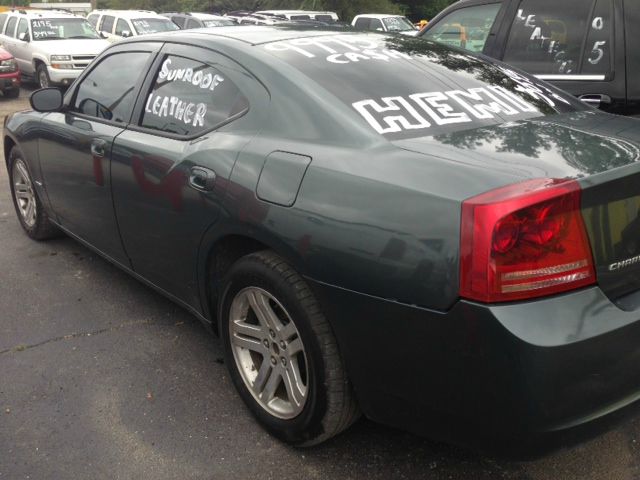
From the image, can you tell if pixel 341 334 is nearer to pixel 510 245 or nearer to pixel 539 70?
pixel 510 245

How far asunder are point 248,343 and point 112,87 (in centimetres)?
190

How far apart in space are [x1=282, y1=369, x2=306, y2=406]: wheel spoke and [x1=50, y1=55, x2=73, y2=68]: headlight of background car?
13162 millimetres

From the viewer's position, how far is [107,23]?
19281mm

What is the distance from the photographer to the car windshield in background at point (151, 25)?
1778cm

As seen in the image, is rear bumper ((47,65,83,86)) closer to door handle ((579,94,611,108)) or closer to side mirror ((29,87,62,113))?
side mirror ((29,87,62,113))

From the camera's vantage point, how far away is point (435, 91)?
2.72 metres

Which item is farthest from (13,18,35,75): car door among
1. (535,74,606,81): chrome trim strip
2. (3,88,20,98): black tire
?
(535,74,606,81): chrome trim strip

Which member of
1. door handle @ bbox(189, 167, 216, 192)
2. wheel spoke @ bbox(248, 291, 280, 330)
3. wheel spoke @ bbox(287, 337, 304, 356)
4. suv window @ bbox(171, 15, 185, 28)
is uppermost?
door handle @ bbox(189, 167, 216, 192)

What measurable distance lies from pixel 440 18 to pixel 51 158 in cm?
336

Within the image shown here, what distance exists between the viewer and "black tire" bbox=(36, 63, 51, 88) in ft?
46.4

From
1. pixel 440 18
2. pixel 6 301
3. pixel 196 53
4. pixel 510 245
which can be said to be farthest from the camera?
pixel 440 18

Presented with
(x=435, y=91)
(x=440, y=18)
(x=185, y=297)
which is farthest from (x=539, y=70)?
(x=185, y=297)

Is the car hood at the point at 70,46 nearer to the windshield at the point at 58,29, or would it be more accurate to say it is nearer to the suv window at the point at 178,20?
the windshield at the point at 58,29

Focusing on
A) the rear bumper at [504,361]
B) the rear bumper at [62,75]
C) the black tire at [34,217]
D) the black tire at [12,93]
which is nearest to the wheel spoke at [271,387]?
the rear bumper at [504,361]
